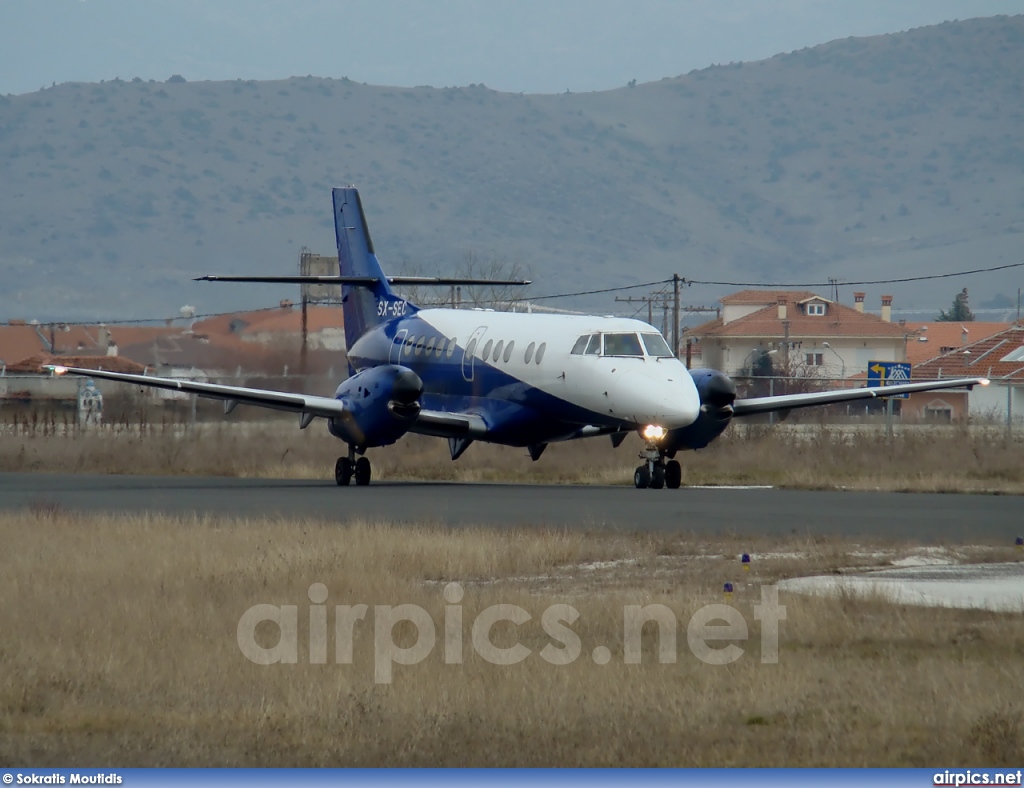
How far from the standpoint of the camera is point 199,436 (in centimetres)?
3625

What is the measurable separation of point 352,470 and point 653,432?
5.78 metres

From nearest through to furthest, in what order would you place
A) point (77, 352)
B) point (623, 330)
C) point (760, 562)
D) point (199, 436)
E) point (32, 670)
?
point (32, 670), point (760, 562), point (623, 330), point (199, 436), point (77, 352)

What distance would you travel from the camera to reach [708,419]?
2580 cm

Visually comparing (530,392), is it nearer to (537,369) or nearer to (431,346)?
(537,369)

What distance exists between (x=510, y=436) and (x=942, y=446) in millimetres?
9153

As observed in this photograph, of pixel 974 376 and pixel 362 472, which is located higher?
pixel 974 376

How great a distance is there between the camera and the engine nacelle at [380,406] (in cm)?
2592

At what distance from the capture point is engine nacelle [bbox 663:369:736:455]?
25.8 metres

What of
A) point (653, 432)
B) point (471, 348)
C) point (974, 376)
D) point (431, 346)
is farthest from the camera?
point (974, 376)

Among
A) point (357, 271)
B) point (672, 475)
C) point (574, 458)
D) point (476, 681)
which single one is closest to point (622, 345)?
point (672, 475)

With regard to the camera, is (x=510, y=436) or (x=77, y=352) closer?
(x=510, y=436)

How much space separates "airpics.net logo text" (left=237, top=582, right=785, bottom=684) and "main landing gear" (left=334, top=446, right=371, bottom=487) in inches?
623

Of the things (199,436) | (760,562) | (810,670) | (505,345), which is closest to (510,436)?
(505,345)

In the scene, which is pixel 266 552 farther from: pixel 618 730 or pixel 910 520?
pixel 910 520
